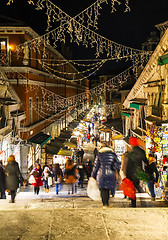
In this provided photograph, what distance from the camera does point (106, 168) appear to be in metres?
6.04

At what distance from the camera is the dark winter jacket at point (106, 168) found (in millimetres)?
6055

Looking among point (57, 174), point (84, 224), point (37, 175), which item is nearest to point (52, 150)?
point (57, 174)

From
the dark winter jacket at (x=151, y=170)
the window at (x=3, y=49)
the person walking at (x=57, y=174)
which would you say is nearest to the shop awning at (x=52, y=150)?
the person walking at (x=57, y=174)

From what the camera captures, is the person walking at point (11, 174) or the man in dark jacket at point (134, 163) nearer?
the man in dark jacket at point (134, 163)

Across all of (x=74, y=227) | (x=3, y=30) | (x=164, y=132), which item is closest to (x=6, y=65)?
(x=3, y=30)

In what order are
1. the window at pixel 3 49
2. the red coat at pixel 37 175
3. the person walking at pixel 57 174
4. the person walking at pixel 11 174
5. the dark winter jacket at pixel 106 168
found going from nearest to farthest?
the dark winter jacket at pixel 106 168
the person walking at pixel 11 174
the red coat at pixel 37 175
the person walking at pixel 57 174
the window at pixel 3 49

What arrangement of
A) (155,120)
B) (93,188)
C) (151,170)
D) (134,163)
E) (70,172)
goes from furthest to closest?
(70,172) → (155,120) → (151,170) → (134,163) → (93,188)

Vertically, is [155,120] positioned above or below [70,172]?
above

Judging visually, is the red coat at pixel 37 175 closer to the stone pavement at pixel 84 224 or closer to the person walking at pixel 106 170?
the person walking at pixel 106 170

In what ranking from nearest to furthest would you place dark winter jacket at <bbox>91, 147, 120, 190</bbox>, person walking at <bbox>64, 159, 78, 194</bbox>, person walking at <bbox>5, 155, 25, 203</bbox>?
dark winter jacket at <bbox>91, 147, 120, 190</bbox> < person walking at <bbox>5, 155, 25, 203</bbox> < person walking at <bbox>64, 159, 78, 194</bbox>

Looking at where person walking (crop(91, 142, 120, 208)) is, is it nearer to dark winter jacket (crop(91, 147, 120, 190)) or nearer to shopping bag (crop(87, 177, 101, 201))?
dark winter jacket (crop(91, 147, 120, 190))

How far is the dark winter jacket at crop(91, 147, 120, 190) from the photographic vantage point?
19.9 feet

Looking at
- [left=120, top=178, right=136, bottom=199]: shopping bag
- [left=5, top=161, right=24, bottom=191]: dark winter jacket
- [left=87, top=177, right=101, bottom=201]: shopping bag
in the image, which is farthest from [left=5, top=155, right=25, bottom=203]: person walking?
[left=120, top=178, right=136, bottom=199]: shopping bag

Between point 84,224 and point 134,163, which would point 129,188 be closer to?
point 134,163
